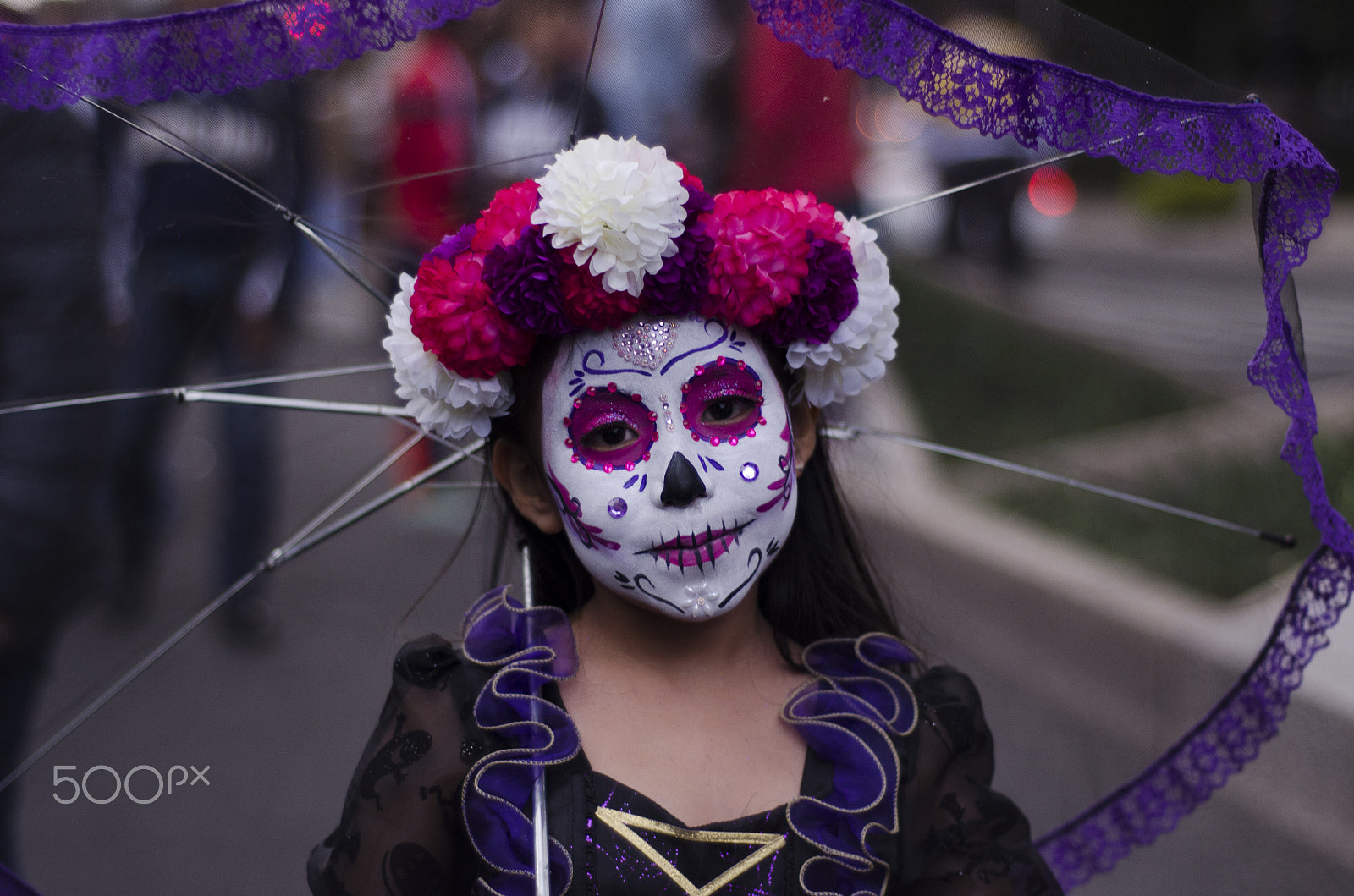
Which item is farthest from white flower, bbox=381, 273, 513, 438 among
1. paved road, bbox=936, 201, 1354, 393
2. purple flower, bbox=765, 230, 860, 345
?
paved road, bbox=936, 201, 1354, 393

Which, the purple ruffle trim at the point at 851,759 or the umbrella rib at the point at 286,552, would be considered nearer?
the purple ruffle trim at the point at 851,759

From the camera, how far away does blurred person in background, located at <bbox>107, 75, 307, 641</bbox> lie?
1.79 m

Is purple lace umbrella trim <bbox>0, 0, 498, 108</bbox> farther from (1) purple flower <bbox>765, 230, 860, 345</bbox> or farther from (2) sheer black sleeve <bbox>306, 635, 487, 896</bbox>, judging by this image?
(2) sheer black sleeve <bbox>306, 635, 487, 896</bbox>

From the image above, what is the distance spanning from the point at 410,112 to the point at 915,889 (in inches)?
56.4

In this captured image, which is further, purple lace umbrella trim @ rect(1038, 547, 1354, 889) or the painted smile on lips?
purple lace umbrella trim @ rect(1038, 547, 1354, 889)

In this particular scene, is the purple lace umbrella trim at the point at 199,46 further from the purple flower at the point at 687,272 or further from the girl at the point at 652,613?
the purple flower at the point at 687,272

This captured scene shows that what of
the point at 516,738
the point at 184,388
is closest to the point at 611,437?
the point at 516,738

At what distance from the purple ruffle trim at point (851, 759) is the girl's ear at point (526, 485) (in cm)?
48

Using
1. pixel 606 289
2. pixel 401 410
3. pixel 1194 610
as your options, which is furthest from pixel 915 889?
pixel 1194 610

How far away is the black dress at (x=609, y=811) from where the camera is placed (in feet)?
5.78

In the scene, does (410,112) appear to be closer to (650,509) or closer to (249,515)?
(650,509)

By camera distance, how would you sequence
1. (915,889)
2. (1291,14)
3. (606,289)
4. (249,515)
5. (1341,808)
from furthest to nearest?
(1291,14), (1341,808), (249,515), (915,889), (606,289)

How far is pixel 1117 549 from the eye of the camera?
14.9 feet

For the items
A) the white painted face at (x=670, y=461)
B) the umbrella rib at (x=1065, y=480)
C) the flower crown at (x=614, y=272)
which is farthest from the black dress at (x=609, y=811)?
the umbrella rib at (x=1065, y=480)
